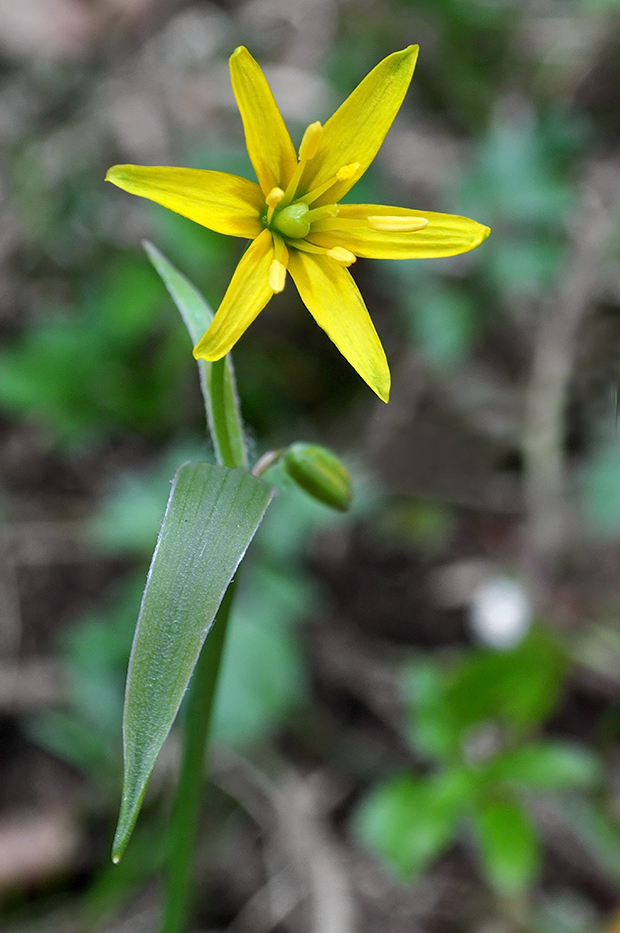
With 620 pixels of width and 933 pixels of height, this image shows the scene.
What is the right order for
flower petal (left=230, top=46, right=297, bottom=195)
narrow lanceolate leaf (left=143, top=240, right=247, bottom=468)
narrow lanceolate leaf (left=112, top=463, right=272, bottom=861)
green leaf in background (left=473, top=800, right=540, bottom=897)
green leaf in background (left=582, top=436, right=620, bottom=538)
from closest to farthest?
narrow lanceolate leaf (left=112, top=463, right=272, bottom=861) < flower petal (left=230, top=46, right=297, bottom=195) < narrow lanceolate leaf (left=143, top=240, right=247, bottom=468) < green leaf in background (left=473, top=800, right=540, bottom=897) < green leaf in background (left=582, top=436, right=620, bottom=538)

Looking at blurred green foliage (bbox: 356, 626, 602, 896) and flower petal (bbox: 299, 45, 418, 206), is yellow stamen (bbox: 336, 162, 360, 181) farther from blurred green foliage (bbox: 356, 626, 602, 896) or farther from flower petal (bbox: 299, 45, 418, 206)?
blurred green foliage (bbox: 356, 626, 602, 896)

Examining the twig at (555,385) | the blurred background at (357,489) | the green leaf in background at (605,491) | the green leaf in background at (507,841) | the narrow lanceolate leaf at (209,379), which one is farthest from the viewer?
the twig at (555,385)

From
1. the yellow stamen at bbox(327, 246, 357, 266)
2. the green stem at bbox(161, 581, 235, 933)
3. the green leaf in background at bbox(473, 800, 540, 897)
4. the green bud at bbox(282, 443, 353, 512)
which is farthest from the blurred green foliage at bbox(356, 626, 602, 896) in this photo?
the yellow stamen at bbox(327, 246, 357, 266)

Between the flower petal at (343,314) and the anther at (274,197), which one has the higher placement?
the anther at (274,197)

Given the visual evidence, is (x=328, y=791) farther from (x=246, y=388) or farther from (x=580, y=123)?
(x=580, y=123)

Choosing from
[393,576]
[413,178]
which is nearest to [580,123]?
[413,178]


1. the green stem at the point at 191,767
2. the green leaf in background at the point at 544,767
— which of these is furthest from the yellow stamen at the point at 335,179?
the green leaf in background at the point at 544,767

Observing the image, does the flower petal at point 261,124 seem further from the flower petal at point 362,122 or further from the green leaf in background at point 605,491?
the green leaf in background at point 605,491
